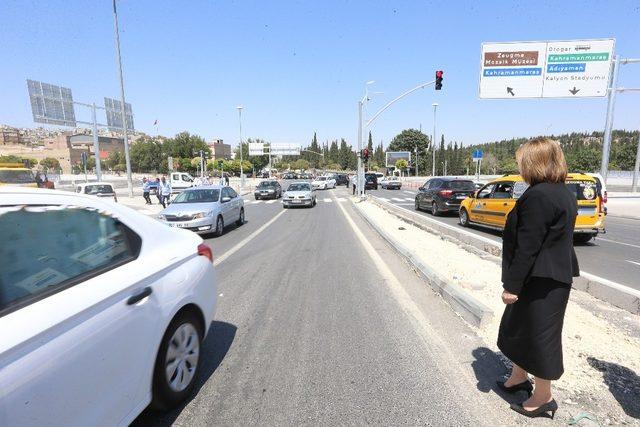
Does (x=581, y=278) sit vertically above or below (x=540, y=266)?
below

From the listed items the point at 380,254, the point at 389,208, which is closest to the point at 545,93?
the point at 389,208

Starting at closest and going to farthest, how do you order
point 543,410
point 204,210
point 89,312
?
1. point 89,312
2. point 543,410
3. point 204,210

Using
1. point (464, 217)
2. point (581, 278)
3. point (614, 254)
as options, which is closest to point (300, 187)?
point (464, 217)

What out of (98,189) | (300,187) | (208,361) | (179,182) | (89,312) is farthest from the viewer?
(179,182)

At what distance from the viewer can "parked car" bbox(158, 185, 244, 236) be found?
10.7 meters

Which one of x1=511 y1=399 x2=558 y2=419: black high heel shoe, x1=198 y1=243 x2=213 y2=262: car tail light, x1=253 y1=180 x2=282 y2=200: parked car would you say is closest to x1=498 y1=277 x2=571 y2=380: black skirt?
x1=511 y1=399 x2=558 y2=419: black high heel shoe

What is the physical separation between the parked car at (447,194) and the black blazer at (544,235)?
1390 cm

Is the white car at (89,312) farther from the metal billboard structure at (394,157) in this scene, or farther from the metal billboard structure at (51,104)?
the metal billboard structure at (394,157)

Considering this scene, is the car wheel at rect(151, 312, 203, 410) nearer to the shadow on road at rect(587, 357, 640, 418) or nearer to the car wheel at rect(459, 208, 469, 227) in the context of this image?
the shadow on road at rect(587, 357, 640, 418)

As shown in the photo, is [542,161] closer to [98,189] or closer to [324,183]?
[98,189]

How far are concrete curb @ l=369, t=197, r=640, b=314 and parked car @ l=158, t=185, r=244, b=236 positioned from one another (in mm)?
6323

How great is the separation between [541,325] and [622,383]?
126 centimetres

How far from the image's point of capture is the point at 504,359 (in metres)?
3.46

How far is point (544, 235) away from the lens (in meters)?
2.38
